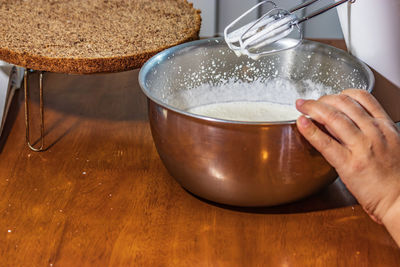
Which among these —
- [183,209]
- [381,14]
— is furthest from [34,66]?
[381,14]

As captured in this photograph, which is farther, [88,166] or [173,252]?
[88,166]

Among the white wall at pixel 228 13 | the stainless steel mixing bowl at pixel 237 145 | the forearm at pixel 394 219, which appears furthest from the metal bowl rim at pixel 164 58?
the white wall at pixel 228 13

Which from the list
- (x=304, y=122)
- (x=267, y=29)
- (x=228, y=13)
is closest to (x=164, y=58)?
(x=267, y=29)

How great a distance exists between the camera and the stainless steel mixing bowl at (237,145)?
18.8 inches

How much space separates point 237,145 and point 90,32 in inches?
13.0

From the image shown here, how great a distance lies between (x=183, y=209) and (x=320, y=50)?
0.88 ft

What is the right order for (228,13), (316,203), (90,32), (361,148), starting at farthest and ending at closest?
(228,13), (90,32), (316,203), (361,148)

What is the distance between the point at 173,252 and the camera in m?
0.50

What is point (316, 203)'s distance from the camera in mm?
582

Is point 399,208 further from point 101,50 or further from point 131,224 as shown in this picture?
point 101,50

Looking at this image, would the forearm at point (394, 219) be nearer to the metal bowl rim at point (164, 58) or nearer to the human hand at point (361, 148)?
the human hand at point (361, 148)

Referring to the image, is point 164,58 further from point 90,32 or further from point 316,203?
point 316,203

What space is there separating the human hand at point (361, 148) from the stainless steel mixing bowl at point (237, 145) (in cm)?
2

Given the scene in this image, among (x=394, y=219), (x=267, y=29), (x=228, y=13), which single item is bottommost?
(x=228, y=13)
